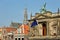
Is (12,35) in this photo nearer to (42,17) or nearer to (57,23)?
(42,17)

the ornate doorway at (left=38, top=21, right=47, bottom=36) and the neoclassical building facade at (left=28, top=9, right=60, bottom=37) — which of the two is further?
the ornate doorway at (left=38, top=21, right=47, bottom=36)

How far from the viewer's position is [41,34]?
4762 cm

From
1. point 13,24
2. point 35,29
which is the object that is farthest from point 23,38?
point 13,24

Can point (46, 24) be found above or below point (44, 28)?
above

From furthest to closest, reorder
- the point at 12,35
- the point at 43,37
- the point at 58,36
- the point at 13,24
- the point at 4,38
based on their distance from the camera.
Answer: the point at 13,24
the point at 4,38
the point at 12,35
the point at 43,37
the point at 58,36

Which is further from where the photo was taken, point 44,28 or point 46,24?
point 44,28

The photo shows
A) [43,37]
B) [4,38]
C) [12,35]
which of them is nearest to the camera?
[43,37]

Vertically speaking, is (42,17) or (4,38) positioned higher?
(42,17)

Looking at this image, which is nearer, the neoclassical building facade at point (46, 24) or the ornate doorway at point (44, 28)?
the neoclassical building facade at point (46, 24)

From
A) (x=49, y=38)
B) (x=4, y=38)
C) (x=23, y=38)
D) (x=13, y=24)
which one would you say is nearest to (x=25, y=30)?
(x=23, y=38)

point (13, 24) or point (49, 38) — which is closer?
point (49, 38)

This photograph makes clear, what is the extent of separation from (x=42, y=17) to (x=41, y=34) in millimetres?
3165

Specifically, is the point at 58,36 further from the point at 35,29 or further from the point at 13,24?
the point at 13,24

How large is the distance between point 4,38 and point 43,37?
74.3ft
